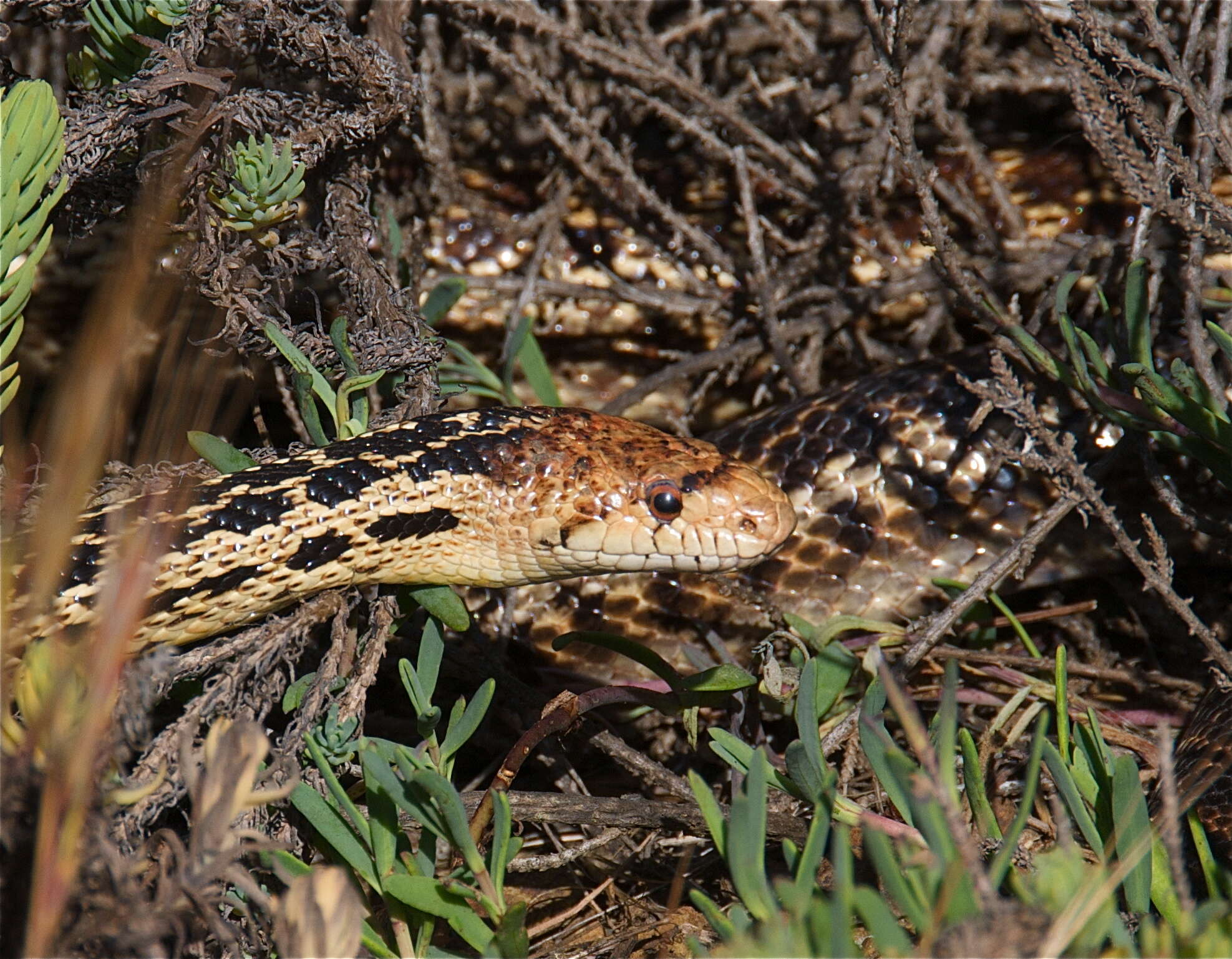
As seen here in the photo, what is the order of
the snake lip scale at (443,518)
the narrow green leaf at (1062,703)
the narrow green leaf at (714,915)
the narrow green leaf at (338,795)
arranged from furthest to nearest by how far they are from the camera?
the snake lip scale at (443,518) < the narrow green leaf at (1062,703) < the narrow green leaf at (338,795) < the narrow green leaf at (714,915)

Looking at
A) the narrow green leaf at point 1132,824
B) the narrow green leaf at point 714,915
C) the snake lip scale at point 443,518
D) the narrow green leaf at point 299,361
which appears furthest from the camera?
the narrow green leaf at point 299,361

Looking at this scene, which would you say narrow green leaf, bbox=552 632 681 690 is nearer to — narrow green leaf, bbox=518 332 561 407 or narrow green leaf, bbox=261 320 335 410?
narrow green leaf, bbox=261 320 335 410

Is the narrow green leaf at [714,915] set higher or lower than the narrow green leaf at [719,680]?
higher

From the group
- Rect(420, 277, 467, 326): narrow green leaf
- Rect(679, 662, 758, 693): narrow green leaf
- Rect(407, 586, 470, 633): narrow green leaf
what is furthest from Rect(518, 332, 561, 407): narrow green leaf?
Rect(679, 662, 758, 693): narrow green leaf

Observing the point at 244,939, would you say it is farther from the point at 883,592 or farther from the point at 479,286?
the point at 479,286

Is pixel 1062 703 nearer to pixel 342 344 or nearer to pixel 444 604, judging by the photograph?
pixel 444 604

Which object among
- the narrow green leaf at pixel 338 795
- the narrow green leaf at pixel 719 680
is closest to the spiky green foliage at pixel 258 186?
the narrow green leaf at pixel 338 795

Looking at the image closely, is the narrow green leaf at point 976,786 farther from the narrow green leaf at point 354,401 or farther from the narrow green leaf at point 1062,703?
the narrow green leaf at point 354,401
